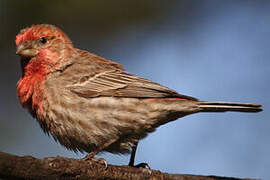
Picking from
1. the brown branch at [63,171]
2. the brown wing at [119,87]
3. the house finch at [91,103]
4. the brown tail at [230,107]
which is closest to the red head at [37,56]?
the house finch at [91,103]

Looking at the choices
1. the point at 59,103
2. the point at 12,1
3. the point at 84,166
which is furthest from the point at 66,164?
the point at 12,1

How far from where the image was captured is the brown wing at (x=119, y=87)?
7000mm

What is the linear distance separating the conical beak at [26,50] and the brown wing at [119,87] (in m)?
1.02

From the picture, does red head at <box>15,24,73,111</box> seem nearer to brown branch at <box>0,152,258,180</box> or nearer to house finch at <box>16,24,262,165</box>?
house finch at <box>16,24,262,165</box>

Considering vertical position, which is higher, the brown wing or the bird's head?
the bird's head

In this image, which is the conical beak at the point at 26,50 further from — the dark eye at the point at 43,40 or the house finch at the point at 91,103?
the dark eye at the point at 43,40

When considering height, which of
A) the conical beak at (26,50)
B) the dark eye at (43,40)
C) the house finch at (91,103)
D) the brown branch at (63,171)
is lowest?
the brown branch at (63,171)

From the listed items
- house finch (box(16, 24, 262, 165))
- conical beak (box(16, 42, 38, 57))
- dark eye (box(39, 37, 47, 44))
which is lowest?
house finch (box(16, 24, 262, 165))

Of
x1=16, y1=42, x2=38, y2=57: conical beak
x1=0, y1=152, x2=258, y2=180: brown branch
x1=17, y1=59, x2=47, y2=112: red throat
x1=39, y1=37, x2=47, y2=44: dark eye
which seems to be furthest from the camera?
x1=39, y1=37, x2=47, y2=44: dark eye

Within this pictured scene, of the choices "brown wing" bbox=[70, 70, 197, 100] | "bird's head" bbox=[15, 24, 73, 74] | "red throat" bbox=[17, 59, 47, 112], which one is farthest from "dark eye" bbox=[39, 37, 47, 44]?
"brown wing" bbox=[70, 70, 197, 100]

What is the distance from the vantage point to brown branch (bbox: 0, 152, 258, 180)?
448cm

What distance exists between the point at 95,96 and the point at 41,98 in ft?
3.00

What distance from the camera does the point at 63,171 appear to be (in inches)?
194

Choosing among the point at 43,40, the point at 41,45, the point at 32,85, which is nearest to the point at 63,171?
the point at 32,85
